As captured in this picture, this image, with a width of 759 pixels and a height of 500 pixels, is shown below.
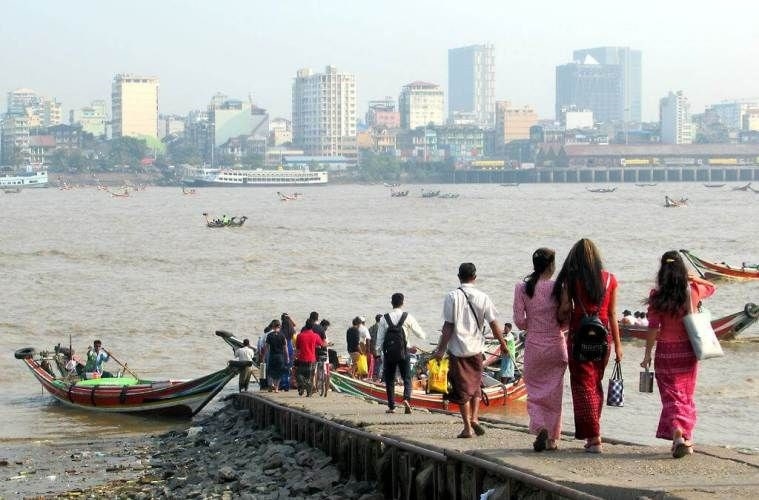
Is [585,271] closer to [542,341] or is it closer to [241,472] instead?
[542,341]

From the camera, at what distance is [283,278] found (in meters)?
48.8

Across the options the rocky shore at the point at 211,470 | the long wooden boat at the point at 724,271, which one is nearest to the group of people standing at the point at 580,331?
the rocky shore at the point at 211,470

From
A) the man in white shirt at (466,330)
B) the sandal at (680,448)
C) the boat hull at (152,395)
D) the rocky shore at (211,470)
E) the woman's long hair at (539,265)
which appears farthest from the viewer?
the boat hull at (152,395)

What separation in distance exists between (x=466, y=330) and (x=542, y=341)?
1.13 meters

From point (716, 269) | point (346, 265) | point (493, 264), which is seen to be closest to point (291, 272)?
point (346, 265)

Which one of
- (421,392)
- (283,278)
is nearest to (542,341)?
(421,392)

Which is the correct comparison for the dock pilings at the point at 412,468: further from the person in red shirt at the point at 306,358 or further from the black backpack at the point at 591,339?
the person in red shirt at the point at 306,358

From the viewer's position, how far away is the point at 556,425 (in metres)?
9.05

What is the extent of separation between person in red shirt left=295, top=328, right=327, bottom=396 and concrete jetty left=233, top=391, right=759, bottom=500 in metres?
2.59

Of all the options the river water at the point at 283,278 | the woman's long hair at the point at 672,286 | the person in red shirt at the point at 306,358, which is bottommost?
the river water at the point at 283,278

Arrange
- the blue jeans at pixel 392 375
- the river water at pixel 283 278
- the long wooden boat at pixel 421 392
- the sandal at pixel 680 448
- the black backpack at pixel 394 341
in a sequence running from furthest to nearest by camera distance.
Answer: the river water at pixel 283 278
the long wooden boat at pixel 421 392
the blue jeans at pixel 392 375
the black backpack at pixel 394 341
the sandal at pixel 680 448

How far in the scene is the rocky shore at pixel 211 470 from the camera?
39.2 feet

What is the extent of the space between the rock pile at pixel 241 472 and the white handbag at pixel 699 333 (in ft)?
10.4

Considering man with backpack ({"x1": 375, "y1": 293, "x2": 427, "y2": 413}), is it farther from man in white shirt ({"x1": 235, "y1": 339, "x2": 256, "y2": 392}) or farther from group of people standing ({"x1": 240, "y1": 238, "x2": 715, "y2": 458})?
man in white shirt ({"x1": 235, "y1": 339, "x2": 256, "y2": 392})
